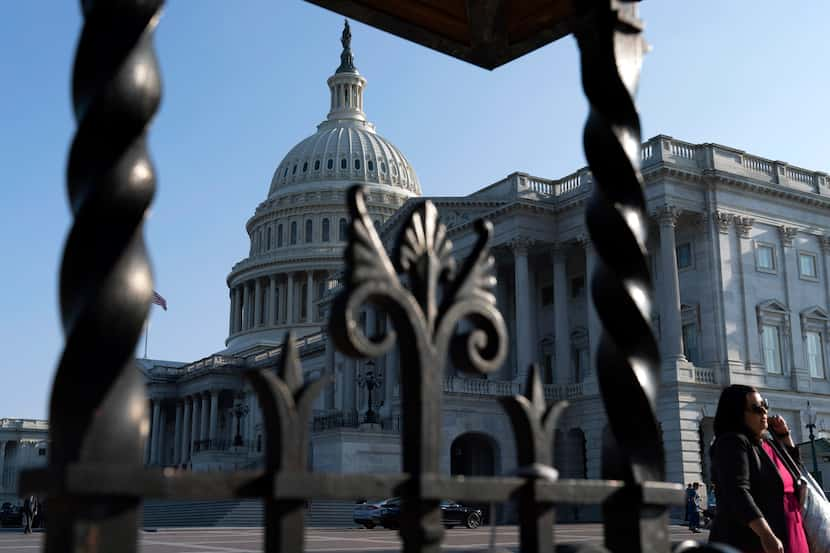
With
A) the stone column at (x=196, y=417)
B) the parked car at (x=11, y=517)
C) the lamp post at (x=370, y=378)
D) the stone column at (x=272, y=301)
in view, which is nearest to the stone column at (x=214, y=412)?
the stone column at (x=196, y=417)

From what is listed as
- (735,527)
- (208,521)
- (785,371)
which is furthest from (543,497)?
(785,371)

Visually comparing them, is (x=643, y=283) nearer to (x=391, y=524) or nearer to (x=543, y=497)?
(x=543, y=497)

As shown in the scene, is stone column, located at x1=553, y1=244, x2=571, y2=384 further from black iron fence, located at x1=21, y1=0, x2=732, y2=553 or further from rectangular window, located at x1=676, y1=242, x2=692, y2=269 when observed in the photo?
black iron fence, located at x1=21, y1=0, x2=732, y2=553

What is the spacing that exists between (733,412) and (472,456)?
48.7 meters

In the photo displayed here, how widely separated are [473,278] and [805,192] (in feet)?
171

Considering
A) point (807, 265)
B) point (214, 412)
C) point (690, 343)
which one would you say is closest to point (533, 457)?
point (690, 343)

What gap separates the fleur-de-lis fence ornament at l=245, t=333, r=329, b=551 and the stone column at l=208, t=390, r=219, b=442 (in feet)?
311

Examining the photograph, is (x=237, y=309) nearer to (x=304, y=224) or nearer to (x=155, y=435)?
(x=304, y=224)

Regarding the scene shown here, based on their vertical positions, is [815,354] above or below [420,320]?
above

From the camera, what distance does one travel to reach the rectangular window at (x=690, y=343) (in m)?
48.3

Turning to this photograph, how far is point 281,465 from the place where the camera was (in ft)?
7.69

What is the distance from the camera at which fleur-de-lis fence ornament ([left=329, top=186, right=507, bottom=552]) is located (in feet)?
8.17

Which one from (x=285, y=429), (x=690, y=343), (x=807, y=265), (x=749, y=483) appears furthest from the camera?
(x=807, y=265)

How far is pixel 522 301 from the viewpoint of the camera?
53031 mm
